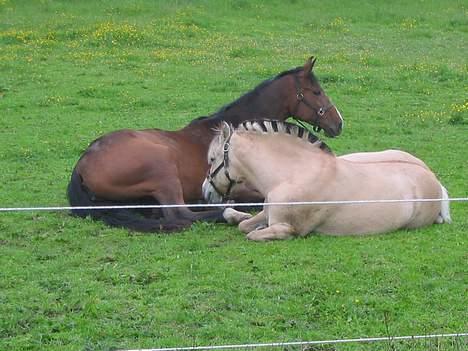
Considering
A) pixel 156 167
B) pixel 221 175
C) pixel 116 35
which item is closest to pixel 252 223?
pixel 221 175

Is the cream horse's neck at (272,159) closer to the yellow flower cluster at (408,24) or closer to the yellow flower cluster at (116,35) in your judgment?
the yellow flower cluster at (116,35)

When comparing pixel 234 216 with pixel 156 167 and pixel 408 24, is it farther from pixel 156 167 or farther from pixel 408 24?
pixel 408 24

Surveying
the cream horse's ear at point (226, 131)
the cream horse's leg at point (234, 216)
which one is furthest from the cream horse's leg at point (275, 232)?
the cream horse's ear at point (226, 131)

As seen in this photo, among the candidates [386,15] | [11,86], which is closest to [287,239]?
[11,86]

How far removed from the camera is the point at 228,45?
73.2ft

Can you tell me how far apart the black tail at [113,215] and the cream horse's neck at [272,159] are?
2.55 feet

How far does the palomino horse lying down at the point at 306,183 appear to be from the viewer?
28.4 ft

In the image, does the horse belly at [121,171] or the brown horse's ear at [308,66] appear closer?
the horse belly at [121,171]

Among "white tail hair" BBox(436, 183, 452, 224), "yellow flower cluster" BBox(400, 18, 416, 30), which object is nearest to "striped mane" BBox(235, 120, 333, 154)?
"white tail hair" BBox(436, 183, 452, 224)

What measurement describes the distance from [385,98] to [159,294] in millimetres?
10750

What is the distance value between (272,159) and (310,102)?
1649mm

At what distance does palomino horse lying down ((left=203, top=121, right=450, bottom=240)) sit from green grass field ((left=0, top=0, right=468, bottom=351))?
0.22 metres

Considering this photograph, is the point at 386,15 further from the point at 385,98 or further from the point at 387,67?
the point at 385,98

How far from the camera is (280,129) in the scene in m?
9.07
